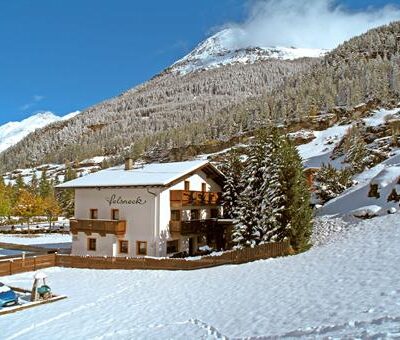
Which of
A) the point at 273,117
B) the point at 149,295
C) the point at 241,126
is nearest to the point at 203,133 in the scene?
the point at 241,126

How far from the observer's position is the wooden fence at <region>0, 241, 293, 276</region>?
29750mm

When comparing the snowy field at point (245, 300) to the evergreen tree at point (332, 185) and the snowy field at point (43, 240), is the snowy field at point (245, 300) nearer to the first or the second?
the evergreen tree at point (332, 185)

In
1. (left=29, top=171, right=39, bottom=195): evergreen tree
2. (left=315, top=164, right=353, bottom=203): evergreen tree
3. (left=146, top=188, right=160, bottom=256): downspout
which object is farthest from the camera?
(left=29, top=171, right=39, bottom=195): evergreen tree

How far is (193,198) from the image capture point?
38.9m

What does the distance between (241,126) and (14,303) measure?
475 feet

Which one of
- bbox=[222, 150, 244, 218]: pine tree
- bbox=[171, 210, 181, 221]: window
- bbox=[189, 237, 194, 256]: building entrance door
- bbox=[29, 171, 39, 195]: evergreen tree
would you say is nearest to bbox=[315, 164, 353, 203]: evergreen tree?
bbox=[222, 150, 244, 218]: pine tree

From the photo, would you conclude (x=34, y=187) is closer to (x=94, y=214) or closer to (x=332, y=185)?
(x=94, y=214)

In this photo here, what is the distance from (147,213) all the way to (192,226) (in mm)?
4167

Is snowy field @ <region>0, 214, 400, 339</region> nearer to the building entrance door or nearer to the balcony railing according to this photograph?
the balcony railing

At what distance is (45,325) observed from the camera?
1856cm

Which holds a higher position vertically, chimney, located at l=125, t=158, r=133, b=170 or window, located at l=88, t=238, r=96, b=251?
chimney, located at l=125, t=158, r=133, b=170

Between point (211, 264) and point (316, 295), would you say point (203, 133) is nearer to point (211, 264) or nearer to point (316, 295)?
point (211, 264)

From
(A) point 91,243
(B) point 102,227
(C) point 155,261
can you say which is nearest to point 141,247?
(B) point 102,227

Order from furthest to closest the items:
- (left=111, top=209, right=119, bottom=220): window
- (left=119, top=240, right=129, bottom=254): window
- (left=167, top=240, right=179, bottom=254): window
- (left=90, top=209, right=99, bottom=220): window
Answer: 1. (left=90, top=209, right=99, bottom=220): window
2. (left=111, top=209, right=119, bottom=220): window
3. (left=167, top=240, right=179, bottom=254): window
4. (left=119, top=240, right=129, bottom=254): window
